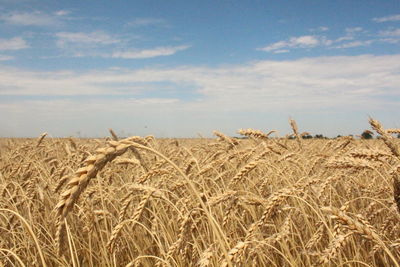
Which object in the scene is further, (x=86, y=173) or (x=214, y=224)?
(x=214, y=224)

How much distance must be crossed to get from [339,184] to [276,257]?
2213 mm

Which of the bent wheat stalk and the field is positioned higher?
the bent wheat stalk

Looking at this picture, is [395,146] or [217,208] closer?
[395,146]

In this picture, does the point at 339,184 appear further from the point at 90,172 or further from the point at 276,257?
the point at 90,172

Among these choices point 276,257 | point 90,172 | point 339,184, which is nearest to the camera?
point 90,172

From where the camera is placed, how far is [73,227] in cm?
351

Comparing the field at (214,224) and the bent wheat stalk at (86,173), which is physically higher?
the bent wheat stalk at (86,173)

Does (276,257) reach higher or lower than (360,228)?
lower

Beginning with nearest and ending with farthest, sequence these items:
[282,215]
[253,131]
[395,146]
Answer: [395,146] < [253,131] < [282,215]

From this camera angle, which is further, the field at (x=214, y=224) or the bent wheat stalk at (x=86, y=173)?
the field at (x=214, y=224)

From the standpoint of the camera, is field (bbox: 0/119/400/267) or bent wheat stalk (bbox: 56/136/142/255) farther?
field (bbox: 0/119/400/267)

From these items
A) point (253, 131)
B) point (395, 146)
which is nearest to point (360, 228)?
point (395, 146)

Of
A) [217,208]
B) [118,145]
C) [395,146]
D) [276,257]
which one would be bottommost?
[276,257]

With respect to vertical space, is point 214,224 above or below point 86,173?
below
